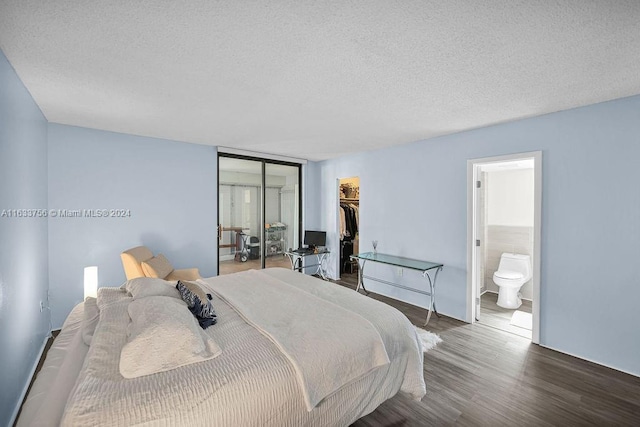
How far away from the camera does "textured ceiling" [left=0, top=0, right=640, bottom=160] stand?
4.39 ft

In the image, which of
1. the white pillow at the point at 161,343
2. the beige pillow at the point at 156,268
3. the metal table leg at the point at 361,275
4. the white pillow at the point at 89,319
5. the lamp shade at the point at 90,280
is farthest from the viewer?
the metal table leg at the point at 361,275

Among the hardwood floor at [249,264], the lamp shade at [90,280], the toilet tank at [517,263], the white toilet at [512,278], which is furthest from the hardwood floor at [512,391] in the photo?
the hardwood floor at [249,264]

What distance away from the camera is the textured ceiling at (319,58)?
134 cm

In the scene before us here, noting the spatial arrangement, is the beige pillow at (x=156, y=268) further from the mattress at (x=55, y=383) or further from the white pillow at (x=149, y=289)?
the mattress at (x=55, y=383)

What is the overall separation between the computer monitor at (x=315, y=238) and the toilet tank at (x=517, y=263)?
2.94 m

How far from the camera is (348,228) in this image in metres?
5.77

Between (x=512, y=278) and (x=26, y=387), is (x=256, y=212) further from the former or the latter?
(x=512, y=278)

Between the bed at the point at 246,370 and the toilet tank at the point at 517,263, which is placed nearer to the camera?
the bed at the point at 246,370

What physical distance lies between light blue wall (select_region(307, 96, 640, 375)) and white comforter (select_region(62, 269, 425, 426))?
1862 millimetres

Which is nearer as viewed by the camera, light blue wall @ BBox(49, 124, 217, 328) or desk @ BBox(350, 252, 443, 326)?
light blue wall @ BBox(49, 124, 217, 328)

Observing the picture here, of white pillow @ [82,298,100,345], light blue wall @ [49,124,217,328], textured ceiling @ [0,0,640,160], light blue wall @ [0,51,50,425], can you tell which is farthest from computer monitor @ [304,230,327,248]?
light blue wall @ [0,51,50,425]

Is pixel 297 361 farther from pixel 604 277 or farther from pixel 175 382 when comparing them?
pixel 604 277

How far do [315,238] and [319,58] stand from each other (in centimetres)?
383

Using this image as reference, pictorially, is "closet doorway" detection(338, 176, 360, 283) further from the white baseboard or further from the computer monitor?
the white baseboard
